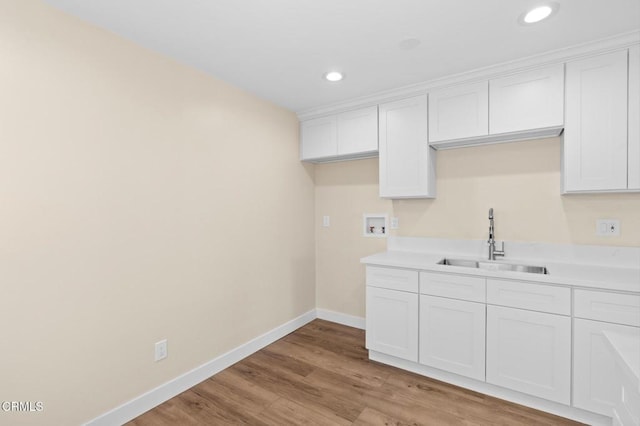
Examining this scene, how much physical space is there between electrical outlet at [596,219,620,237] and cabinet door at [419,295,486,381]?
1057 millimetres

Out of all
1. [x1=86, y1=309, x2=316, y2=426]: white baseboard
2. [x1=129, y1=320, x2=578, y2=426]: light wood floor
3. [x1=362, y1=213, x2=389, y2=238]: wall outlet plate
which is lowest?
[x1=129, y1=320, x2=578, y2=426]: light wood floor

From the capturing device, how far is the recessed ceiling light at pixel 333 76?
7.93ft

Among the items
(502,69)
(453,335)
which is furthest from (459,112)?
(453,335)

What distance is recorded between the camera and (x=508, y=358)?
6.76ft

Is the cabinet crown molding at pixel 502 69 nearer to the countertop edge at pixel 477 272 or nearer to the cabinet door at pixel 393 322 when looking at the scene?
the countertop edge at pixel 477 272

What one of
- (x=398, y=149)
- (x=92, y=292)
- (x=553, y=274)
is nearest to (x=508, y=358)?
(x=553, y=274)

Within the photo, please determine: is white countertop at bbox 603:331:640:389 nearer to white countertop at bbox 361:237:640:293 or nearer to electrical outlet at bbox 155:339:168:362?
white countertop at bbox 361:237:640:293

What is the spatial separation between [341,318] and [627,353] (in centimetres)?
283

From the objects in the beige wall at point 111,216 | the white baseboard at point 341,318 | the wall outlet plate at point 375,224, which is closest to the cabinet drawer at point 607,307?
the wall outlet plate at point 375,224

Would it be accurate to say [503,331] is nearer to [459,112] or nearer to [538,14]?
[459,112]

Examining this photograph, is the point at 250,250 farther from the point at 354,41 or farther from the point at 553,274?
the point at 553,274

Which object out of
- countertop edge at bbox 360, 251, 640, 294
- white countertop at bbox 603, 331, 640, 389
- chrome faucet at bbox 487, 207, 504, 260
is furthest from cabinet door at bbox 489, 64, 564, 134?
white countertop at bbox 603, 331, 640, 389

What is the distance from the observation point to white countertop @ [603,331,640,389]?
0.76 m

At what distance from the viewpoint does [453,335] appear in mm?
2258
